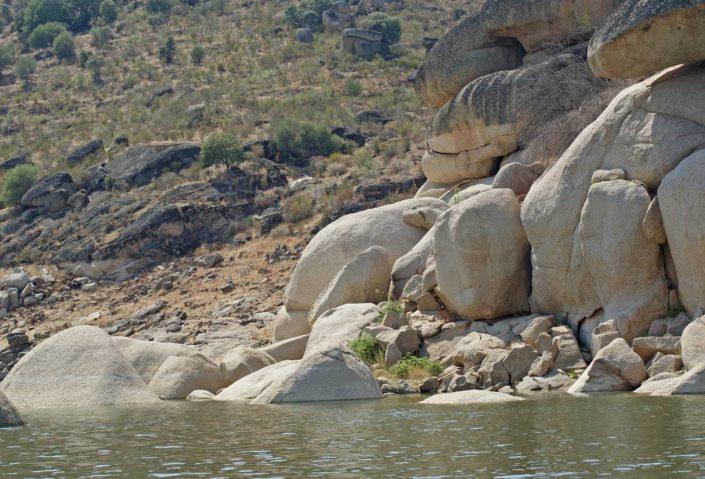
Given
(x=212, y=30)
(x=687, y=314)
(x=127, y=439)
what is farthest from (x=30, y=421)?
(x=212, y=30)

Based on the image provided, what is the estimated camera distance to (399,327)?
22.3m

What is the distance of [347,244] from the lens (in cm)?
2612

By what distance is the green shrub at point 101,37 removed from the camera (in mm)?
76625

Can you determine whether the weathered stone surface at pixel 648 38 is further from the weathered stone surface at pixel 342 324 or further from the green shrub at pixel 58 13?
the green shrub at pixel 58 13

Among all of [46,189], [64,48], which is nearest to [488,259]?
[46,189]

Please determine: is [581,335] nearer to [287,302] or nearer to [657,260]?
[657,260]

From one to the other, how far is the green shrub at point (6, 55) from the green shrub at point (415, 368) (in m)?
59.3

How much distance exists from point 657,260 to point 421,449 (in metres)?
8.28

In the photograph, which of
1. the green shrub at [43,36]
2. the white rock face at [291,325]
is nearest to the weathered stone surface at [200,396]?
the white rock face at [291,325]

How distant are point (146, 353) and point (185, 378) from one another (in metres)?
1.68

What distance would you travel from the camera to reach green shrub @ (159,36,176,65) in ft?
229

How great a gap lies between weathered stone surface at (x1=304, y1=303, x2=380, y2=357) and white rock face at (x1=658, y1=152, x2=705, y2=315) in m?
6.57

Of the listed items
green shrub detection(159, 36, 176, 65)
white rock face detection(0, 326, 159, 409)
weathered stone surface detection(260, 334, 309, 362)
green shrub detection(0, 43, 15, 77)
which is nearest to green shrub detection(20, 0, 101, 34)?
green shrub detection(0, 43, 15, 77)

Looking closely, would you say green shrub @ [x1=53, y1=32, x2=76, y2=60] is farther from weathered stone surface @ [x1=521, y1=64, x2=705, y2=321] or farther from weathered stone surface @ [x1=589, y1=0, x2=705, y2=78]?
weathered stone surface @ [x1=589, y1=0, x2=705, y2=78]
